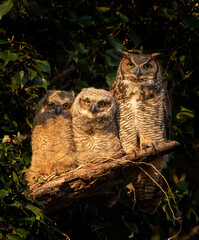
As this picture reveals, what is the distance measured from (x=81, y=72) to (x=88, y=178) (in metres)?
1.14

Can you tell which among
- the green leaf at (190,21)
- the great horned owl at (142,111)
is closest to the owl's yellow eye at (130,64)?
the great horned owl at (142,111)

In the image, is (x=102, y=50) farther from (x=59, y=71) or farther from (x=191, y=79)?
(x=191, y=79)

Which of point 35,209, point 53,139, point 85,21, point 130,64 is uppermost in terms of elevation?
point 85,21

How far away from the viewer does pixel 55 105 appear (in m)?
2.87

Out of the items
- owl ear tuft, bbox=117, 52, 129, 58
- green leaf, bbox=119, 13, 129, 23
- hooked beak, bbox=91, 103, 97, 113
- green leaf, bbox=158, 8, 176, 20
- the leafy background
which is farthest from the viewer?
green leaf, bbox=158, 8, 176, 20

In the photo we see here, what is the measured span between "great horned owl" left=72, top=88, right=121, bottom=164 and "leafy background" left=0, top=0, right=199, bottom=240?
1.02ft

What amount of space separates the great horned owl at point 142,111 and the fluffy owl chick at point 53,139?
33 cm

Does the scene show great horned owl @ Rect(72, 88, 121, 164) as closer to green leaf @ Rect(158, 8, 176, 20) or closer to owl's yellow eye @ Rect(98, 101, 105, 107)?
owl's yellow eye @ Rect(98, 101, 105, 107)

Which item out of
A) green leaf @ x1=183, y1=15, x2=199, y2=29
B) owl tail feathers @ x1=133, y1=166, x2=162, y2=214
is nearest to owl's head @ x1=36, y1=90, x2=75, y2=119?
owl tail feathers @ x1=133, y1=166, x2=162, y2=214

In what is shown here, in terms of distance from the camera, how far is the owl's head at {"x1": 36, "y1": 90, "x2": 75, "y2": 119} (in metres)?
2.88

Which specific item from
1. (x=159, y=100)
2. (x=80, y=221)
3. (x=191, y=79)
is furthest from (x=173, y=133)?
(x=80, y=221)

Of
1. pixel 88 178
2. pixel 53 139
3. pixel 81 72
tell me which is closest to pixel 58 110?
pixel 53 139

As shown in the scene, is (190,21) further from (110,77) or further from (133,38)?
(110,77)

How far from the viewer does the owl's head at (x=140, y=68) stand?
2.92 meters
